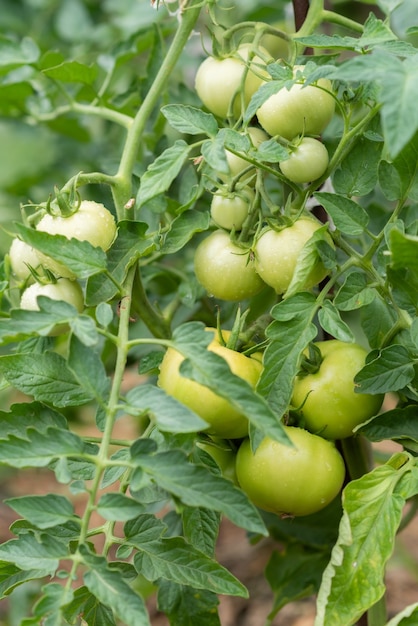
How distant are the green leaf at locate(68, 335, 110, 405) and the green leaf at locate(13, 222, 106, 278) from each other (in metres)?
0.08

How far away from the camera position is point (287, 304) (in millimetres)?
655

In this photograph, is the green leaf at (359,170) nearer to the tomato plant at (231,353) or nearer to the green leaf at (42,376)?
the tomato plant at (231,353)

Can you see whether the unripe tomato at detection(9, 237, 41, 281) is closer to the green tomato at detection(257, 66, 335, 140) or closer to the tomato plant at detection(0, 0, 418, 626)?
the tomato plant at detection(0, 0, 418, 626)

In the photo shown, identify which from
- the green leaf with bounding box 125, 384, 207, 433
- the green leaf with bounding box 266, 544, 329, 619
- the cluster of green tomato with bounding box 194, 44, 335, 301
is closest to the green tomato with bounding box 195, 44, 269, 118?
the cluster of green tomato with bounding box 194, 44, 335, 301

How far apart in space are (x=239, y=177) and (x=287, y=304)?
13cm

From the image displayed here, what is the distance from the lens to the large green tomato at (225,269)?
0.73 m

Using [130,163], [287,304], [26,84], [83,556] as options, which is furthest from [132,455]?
[26,84]

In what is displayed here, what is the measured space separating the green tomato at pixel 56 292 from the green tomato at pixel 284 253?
16cm

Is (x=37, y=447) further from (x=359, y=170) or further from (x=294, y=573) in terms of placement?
(x=294, y=573)

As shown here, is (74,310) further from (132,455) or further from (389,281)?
(389,281)

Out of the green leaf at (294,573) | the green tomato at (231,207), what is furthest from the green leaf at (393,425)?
the green leaf at (294,573)

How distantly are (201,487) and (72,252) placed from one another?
207 mm

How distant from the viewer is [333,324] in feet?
2.11

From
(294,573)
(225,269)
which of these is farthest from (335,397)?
(294,573)
